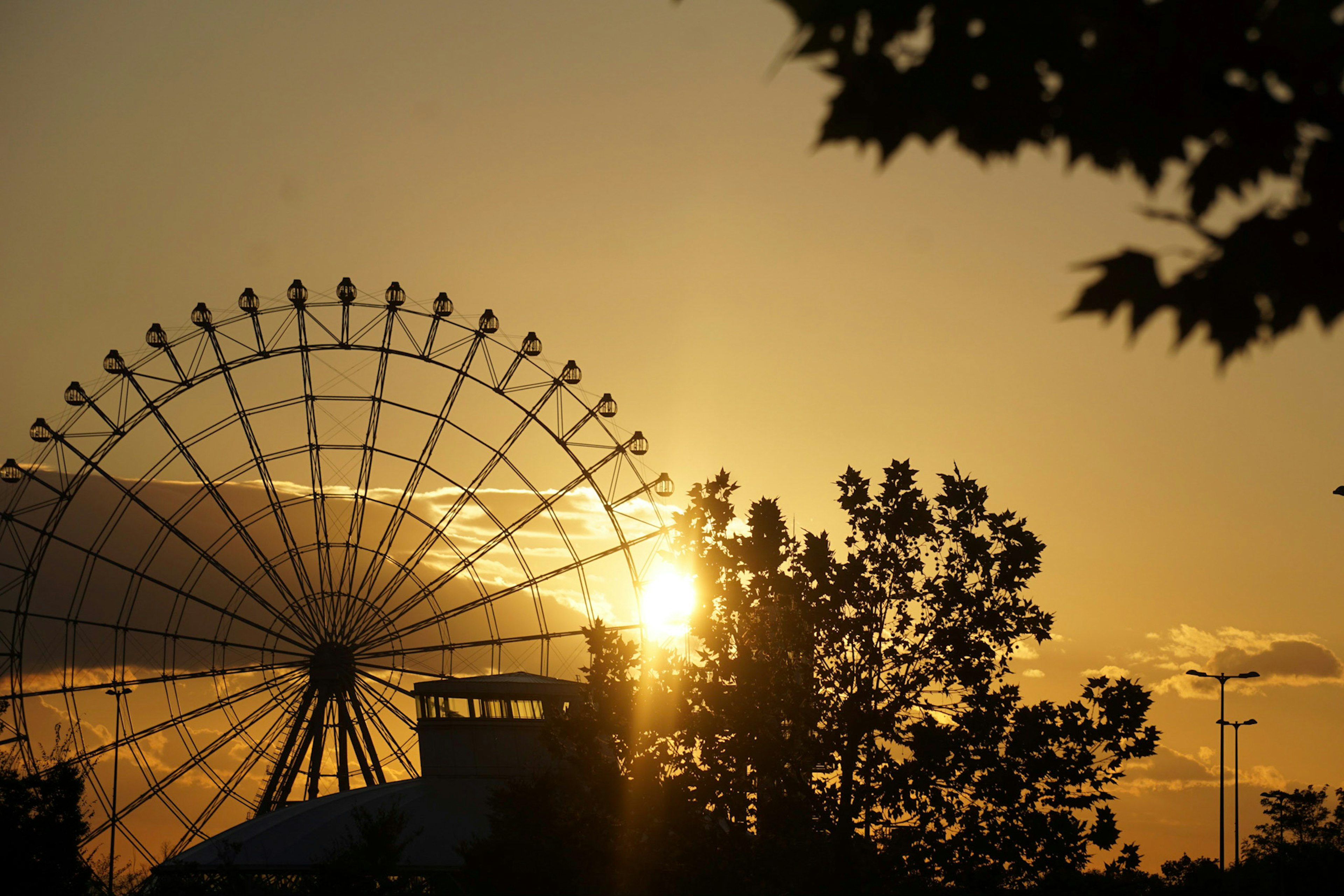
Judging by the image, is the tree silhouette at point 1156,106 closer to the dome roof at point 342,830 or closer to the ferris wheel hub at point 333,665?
the dome roof at point 342,830

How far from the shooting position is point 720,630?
25.0 metres

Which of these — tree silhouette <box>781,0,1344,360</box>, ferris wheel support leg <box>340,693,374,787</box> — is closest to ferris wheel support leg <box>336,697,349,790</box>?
ferris wheel support leg <box>340,693,374,787</box>

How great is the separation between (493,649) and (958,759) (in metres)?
29.2

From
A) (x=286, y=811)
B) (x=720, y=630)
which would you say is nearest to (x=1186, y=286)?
(x=720, y=630)

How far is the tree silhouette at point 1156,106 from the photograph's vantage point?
5.26m

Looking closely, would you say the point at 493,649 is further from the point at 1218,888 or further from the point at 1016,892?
the point at 1218,888

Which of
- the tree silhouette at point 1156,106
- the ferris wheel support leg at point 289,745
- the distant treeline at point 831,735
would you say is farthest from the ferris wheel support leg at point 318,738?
the tree silhouette at point 1156,106

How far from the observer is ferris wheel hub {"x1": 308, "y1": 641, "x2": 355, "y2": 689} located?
163 feet

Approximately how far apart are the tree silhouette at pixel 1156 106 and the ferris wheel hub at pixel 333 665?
155 feet

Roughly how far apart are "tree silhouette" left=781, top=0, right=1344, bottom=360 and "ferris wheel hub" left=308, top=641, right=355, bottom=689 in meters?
47.3

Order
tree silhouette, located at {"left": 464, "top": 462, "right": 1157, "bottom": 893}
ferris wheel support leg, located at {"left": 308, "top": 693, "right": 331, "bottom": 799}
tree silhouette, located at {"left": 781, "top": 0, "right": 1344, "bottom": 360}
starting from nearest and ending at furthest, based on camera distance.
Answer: tree silhouette, located at {"left": 781, "top": 0, "right": 1344, "bottom": 360} → tree silhouette, located at {"left": 464, "top": 462, "right": 1157, "bottom": 893} → ferris wheel support leg, located at {"left": 308, "top": 693, "right": 331, "bottom": 799}

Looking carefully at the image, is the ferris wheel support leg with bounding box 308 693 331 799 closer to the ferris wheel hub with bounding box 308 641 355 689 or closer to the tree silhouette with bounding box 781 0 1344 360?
the ferris wheel hub with bounding box 308 641 355 689

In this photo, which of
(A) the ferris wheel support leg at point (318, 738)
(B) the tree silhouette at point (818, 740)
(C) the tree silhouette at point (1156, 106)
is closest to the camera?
A: (C) the tree silhouette at point (1156, 106)

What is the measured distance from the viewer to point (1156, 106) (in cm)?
546
